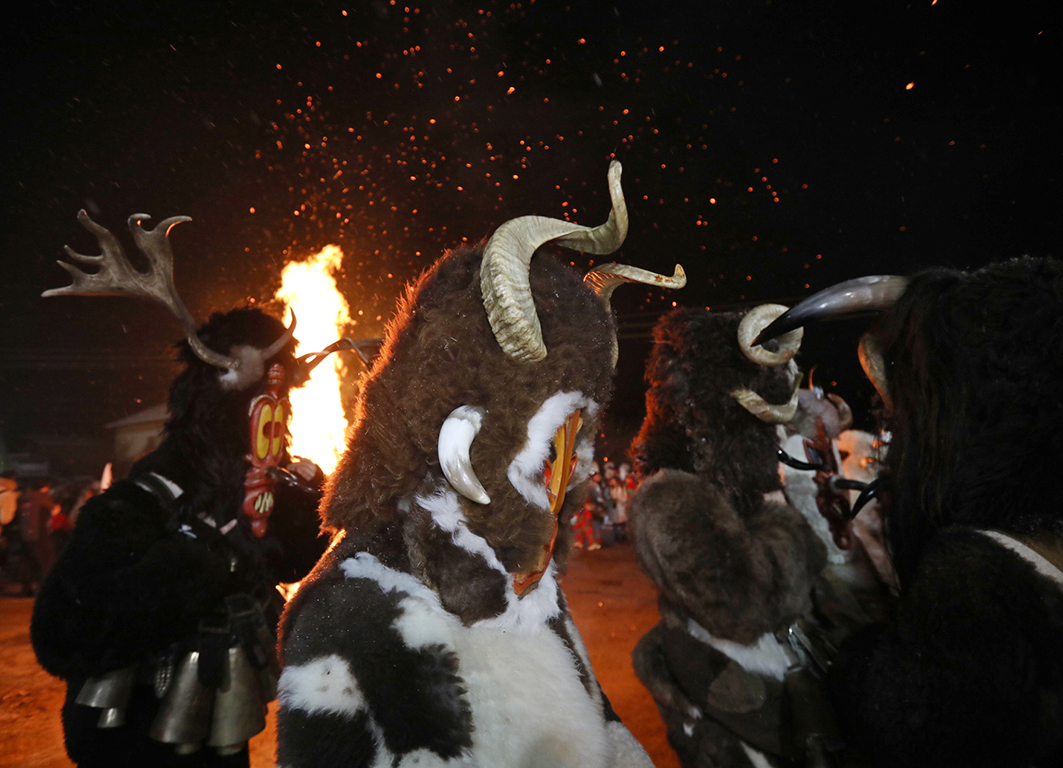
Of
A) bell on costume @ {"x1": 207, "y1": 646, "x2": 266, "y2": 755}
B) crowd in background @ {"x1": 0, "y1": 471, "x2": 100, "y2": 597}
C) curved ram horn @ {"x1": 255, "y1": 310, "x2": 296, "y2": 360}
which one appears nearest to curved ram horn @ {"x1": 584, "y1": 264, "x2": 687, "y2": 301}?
curved ram horn @ {"x1": 255, "y1": 310, "x2": 296, "y2": 360}

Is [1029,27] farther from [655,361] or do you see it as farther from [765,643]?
[765,643]

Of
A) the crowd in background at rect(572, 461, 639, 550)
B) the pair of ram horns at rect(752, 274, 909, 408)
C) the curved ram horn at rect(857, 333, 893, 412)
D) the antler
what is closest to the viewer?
the pair of ram horns at rect(752, 274, 909, 408)

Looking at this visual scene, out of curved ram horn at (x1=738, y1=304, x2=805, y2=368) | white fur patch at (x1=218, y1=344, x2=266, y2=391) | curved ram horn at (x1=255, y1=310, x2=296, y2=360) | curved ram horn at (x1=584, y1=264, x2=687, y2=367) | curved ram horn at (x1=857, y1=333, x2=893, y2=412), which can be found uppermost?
curved ram horn at (x1=255, y1=310, x2=296, y2=360)

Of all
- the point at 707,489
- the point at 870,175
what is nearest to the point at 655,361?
the point at 707,489

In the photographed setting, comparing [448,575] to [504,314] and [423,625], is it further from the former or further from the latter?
[504,314]

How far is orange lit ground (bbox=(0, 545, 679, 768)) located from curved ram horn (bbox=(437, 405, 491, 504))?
4.36 metres

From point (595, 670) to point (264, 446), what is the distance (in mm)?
5302

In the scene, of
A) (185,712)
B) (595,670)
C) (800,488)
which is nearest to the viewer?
(185,712)

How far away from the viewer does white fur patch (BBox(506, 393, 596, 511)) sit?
1.35 m

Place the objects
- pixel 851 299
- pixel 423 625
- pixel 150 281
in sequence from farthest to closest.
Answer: pixel 150 281 < pixel 851 299 < pixel 423 625

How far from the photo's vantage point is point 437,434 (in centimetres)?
129

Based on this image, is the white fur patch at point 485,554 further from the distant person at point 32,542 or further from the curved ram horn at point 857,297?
the distant person at point 32,542

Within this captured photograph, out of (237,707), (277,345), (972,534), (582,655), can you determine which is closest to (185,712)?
(237,707)

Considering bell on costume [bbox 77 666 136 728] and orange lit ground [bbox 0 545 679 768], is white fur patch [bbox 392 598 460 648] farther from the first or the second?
orange lit ground [bbox 0 545 679 768]
